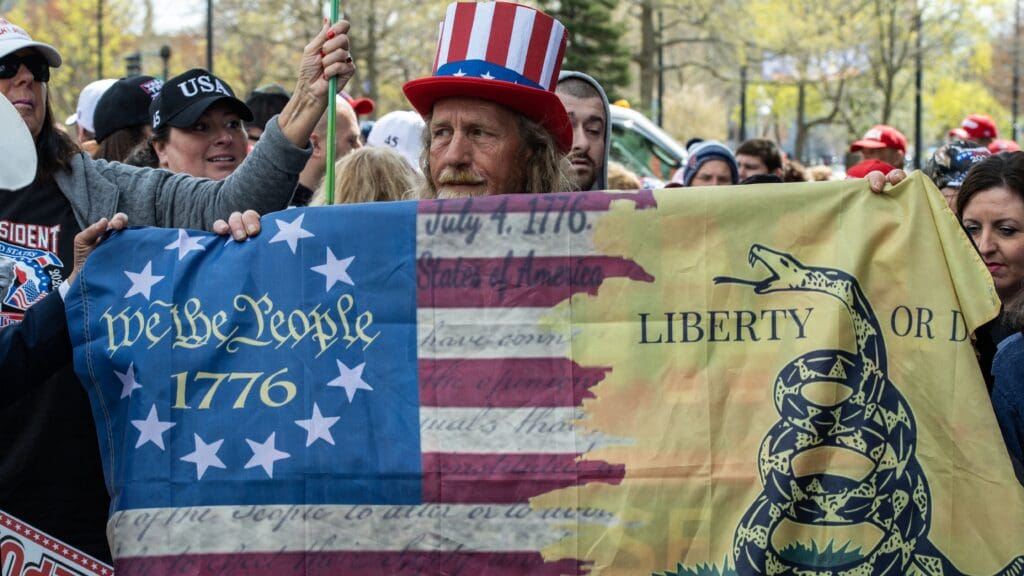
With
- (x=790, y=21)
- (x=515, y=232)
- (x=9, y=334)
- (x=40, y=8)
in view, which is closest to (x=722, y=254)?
(x=515, y=232)

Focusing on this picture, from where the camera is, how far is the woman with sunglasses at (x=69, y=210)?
3.23 metres

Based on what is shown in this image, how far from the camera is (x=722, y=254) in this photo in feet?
9.51

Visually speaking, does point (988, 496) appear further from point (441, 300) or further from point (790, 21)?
point (790, 21)

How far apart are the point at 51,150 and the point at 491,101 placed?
1198mm

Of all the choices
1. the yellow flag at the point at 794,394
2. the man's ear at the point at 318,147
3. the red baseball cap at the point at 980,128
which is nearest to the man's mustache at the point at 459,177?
the yellow flag at the point at 794,394

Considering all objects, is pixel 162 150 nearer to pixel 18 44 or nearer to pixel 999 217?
pixel 18 44

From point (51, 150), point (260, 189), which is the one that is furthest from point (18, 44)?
point (260, 189)

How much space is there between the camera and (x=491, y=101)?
3.58m

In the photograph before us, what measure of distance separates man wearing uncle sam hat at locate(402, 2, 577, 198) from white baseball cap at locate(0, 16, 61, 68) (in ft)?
3.30

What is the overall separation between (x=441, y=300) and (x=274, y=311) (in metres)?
0.41

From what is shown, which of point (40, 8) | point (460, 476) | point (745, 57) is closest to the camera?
point (460, 476)

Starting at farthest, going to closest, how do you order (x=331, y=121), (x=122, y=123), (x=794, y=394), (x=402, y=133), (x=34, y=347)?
(x=402, y=133) < (x=122, y=123) < (x=331, y=121) < (x=34, y=347) < (x=794, y=394)

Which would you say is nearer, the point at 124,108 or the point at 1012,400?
the point at 1012,400

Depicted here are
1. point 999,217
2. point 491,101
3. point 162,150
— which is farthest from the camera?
point 162,150
